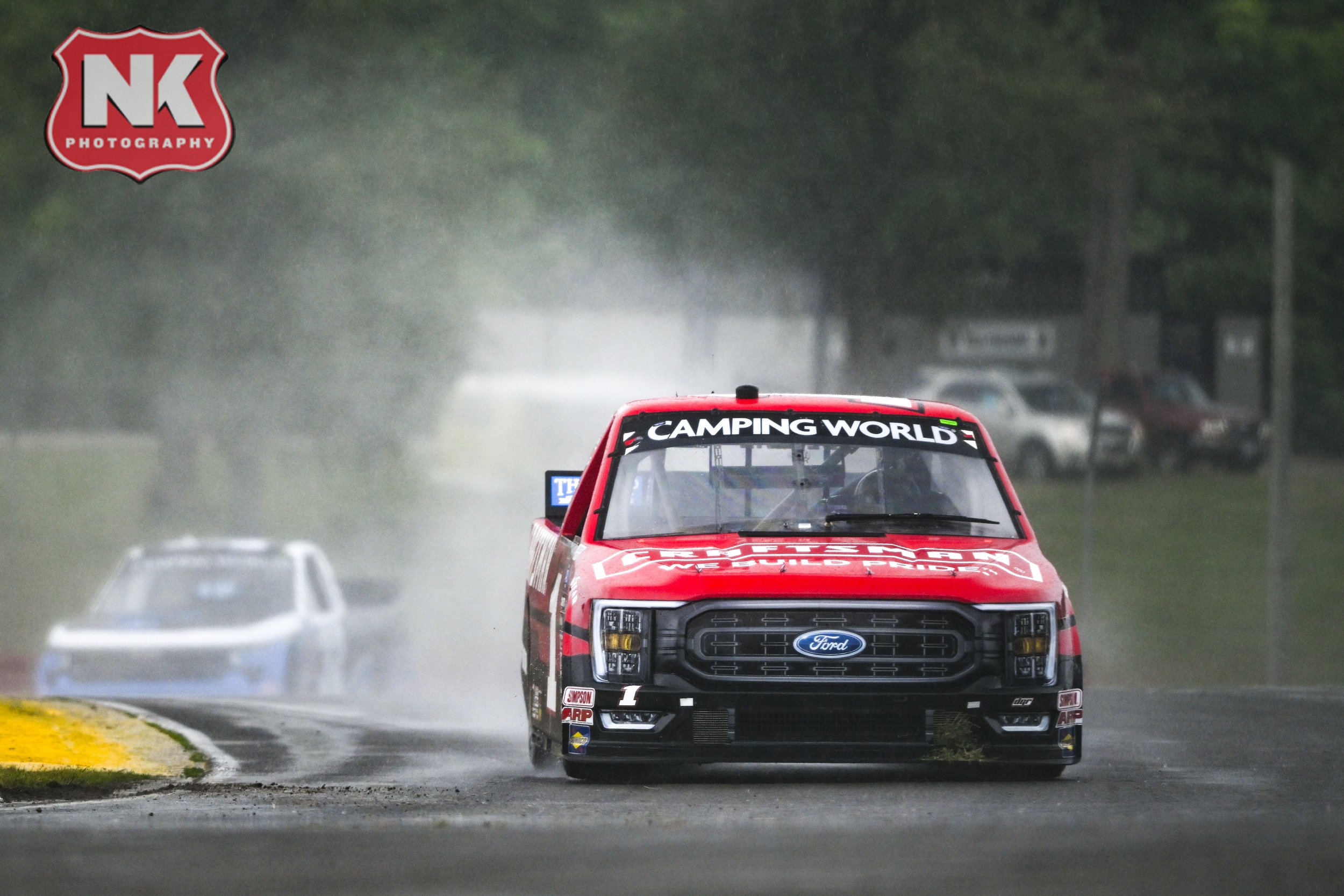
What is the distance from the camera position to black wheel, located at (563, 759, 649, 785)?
31.7ft

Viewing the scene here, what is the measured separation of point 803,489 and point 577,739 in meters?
1.45

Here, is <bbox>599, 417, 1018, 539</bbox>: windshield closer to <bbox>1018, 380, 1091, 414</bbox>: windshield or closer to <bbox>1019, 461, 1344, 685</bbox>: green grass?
<bbox>1019, 461, 1344, 685</bbox>: green grass

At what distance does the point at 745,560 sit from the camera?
9.27 m

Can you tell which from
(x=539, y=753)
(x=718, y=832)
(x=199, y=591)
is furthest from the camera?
(x=199, y=591)

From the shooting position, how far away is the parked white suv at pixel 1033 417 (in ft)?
133

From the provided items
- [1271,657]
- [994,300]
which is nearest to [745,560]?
[1271,657]

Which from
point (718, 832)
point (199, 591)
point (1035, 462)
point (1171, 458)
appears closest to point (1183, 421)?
point (1171, 458)

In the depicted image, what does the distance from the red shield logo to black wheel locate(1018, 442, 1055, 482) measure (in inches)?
597

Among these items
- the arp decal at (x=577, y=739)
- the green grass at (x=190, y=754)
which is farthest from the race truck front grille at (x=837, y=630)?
the green grass at (x=190, y=754)

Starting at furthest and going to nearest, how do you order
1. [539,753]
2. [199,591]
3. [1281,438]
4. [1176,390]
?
[1176,390] < [1281,438] < [199,591] < [539,753]

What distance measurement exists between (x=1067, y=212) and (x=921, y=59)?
18.2 feet

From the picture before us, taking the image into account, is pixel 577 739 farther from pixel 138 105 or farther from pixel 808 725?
pixel 138 105

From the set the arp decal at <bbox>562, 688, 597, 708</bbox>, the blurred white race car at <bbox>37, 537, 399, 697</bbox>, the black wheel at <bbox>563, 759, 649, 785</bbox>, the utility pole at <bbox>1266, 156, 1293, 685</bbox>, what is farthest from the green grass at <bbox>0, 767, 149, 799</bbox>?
the utility pole at <bbox>1266, 156, 1293, 685</bbox>

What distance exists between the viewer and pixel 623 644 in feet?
30.1
